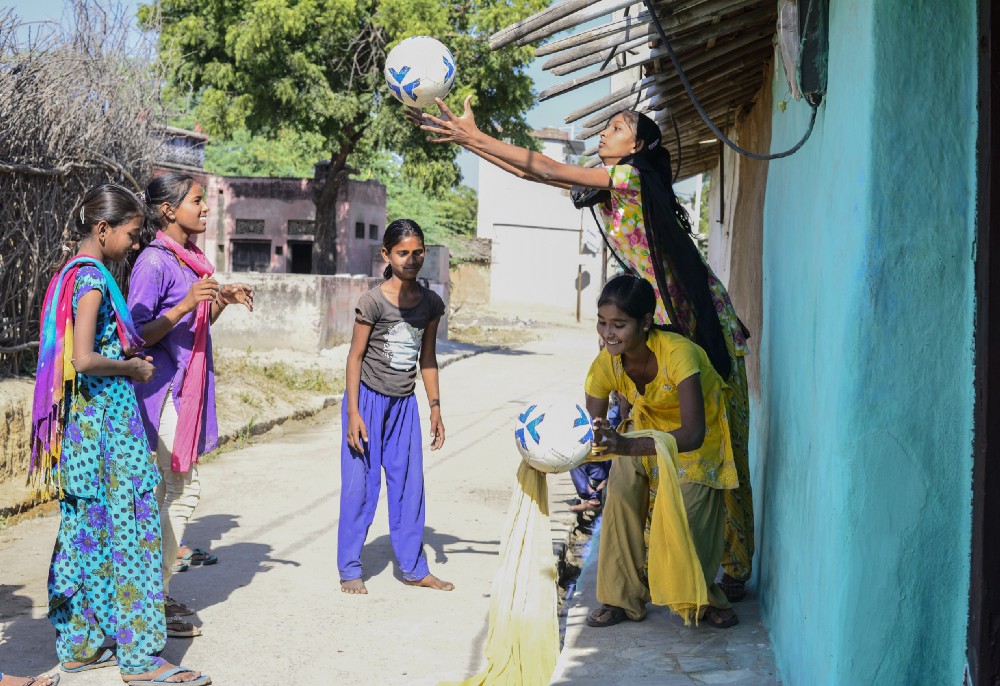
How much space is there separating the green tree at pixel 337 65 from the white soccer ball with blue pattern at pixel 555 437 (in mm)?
15604

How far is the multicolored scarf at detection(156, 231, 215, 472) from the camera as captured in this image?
4410mm

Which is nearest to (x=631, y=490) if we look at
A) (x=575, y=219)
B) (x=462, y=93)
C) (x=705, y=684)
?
(x=705, y=684)

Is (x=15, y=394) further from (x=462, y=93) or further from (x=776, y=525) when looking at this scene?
(x=462, y=93)

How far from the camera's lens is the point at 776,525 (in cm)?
418

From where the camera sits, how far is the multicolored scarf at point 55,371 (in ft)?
12.2

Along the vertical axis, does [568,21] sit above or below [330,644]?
above

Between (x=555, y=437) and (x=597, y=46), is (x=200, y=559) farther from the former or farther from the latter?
(x=597, y=46)

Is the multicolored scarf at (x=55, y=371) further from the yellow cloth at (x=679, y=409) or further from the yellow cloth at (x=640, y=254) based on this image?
the yellow cloth at (x=640, y=254)

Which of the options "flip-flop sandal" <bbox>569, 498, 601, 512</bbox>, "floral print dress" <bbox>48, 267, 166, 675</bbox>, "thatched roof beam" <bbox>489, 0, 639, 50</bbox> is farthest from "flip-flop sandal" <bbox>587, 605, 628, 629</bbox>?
"flip-flop sandal" <bbox>569, 498, 601, 512</bbox>

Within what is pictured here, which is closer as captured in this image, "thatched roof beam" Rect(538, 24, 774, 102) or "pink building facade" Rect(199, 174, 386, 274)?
"thatched roof beam" Rect(538, 24, 774, 102)

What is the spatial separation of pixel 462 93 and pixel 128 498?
52.2ft

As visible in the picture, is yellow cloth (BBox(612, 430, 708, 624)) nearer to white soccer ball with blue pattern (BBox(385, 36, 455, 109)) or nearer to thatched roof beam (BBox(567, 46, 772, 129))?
white soccer ball with blue pattern (BBox(385, 36, 455, 109))

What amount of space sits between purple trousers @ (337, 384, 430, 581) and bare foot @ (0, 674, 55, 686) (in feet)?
5.50

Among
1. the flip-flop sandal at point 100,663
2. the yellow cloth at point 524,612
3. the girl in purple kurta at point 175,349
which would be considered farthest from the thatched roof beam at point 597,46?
the flip-flop sandal at point 100,663
